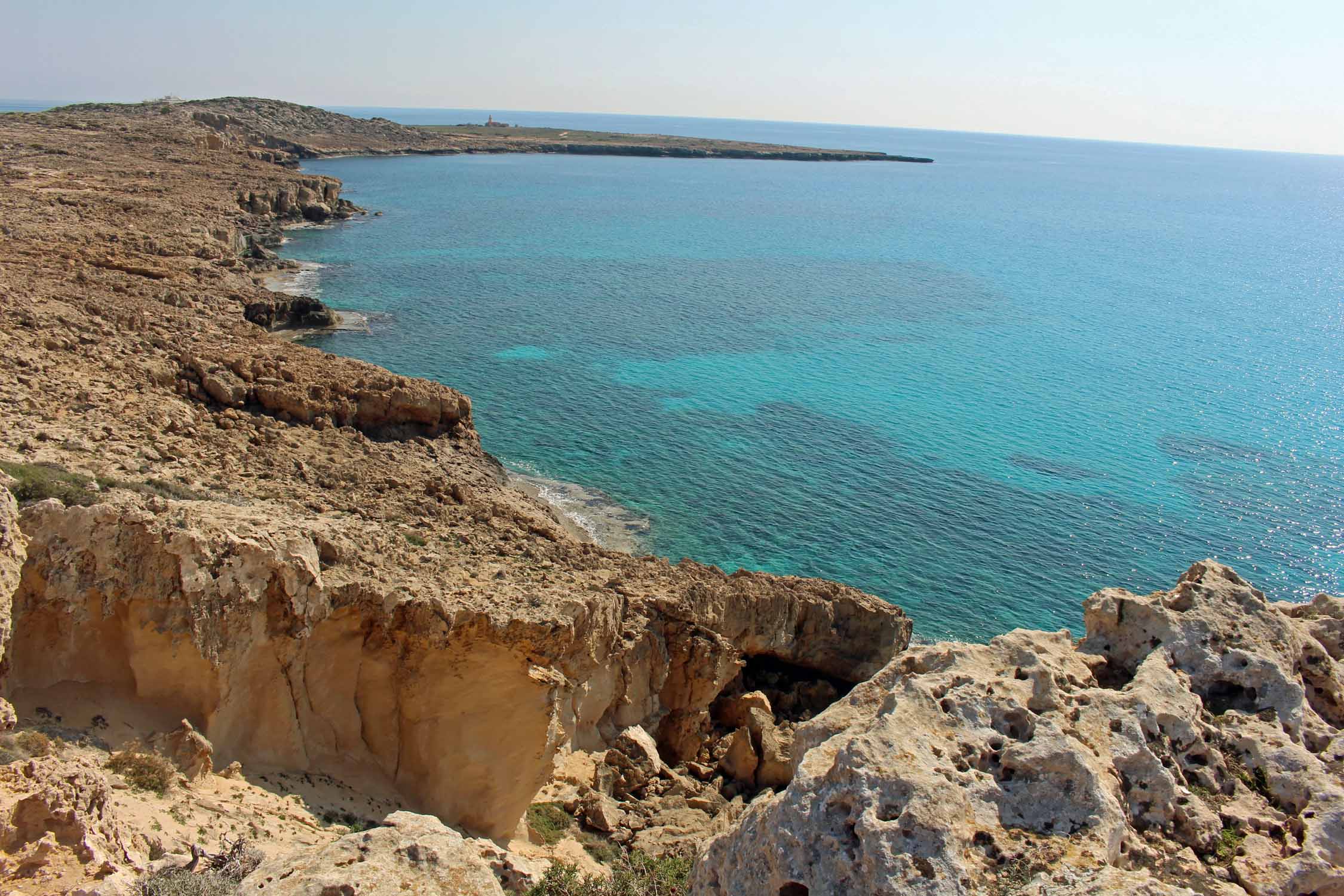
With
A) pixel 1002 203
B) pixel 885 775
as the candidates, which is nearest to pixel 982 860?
pixel 885 775

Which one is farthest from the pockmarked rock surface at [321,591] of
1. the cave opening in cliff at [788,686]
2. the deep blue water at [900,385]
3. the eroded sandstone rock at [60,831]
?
the deep blue water at [900,385]

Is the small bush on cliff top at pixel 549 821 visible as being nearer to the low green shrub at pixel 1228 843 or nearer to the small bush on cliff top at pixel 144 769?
the small bush on cliff top at pixel 144 769

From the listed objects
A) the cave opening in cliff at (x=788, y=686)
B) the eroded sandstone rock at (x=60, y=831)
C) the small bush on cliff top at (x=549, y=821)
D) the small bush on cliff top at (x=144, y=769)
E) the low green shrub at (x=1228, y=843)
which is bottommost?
the cave opening in cliff at (x=788, y=686)

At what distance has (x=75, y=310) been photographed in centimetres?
3189

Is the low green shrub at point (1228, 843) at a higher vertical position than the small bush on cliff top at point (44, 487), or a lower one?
lower

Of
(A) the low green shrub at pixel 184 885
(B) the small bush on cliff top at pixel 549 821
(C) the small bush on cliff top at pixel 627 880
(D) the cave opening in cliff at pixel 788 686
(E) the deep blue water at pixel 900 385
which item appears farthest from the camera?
(E) the deep blue water at pixel 900 385

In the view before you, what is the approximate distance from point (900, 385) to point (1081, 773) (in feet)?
163

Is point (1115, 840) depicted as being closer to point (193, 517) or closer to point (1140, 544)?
point (193, 517)

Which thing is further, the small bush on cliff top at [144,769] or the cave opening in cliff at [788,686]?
the cave opening in cliff at [788,686]

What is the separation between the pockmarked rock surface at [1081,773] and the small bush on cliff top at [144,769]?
28.8ft

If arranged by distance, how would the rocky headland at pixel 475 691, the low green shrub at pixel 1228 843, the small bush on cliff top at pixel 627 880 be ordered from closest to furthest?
the rocky headland at pixel 475 691 → the low green shrub at pixel 1228 843 → the small bush on cliff top at pixel 627 880

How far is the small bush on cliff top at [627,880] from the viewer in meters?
14.5

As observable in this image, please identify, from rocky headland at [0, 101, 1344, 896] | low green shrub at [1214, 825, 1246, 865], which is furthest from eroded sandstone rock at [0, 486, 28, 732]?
low green shrub at [1214, 825, 1246, 865]

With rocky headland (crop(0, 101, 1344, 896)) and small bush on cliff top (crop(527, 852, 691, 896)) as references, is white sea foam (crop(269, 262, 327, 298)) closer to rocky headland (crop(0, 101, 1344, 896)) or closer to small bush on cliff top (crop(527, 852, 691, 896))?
rocky headland (crop(0, 101, 1344, 896))
